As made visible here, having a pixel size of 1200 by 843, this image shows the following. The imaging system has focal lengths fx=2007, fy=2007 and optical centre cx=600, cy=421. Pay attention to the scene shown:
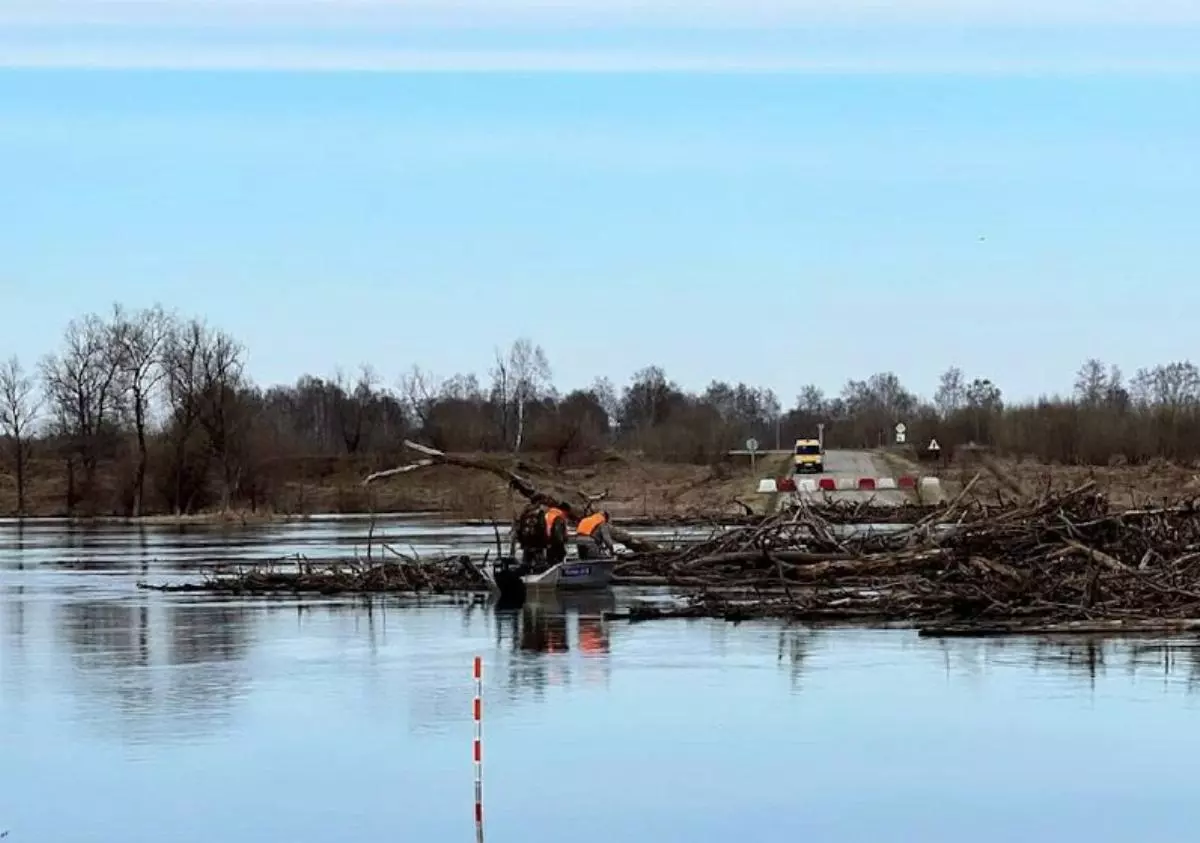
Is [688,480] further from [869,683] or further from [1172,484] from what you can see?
[869,683]

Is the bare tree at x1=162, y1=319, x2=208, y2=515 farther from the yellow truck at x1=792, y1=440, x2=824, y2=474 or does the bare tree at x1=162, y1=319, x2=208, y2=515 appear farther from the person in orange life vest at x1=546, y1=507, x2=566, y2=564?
the person in orange life vest at x1=546, y1=507, x2=566, y2=564

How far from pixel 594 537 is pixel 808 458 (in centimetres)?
6497

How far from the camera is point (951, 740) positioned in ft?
58.0

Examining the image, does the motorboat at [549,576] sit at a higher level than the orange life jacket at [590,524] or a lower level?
lower

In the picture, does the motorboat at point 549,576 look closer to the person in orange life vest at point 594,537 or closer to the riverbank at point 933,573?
the person in orange life vest at point 594,537

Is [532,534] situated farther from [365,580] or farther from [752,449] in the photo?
[752,449]

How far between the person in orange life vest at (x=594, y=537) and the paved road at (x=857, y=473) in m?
31.6

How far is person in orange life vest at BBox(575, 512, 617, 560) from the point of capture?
114 feet

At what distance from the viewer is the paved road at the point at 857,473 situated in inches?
2901

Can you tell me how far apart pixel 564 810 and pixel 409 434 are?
12686 cm

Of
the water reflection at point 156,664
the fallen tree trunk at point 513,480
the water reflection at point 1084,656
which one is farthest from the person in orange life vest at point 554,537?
the water reflection at point 1084,656

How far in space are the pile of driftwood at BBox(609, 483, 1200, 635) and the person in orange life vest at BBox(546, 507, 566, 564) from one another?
8.73 ft

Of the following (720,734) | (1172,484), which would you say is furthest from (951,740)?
(1172,484)

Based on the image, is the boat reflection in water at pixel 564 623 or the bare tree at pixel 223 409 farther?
the bare tree at pixel 223 409
